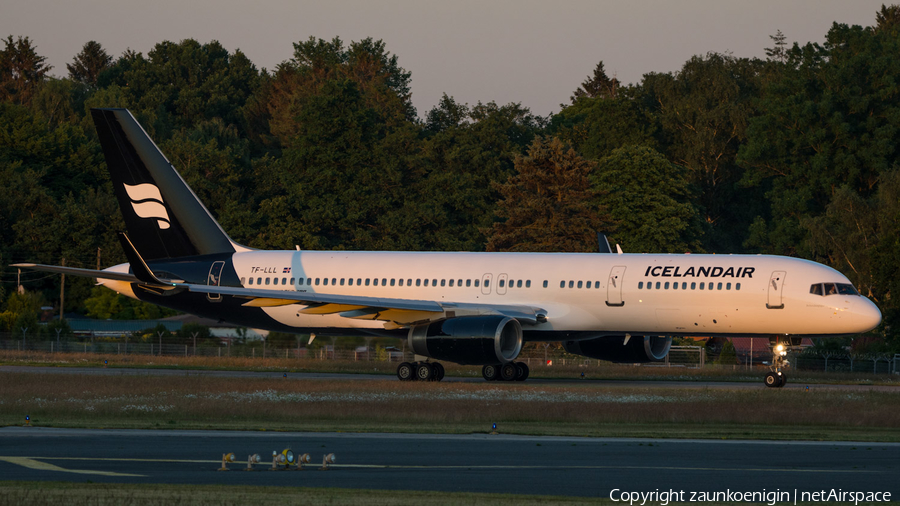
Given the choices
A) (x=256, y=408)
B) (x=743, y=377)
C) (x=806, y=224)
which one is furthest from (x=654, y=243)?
(x=256, y=408)

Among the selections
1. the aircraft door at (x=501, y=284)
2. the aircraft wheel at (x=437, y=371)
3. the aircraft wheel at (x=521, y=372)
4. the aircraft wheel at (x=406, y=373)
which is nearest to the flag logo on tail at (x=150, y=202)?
the aircraft wheel at (x=406, y=373)

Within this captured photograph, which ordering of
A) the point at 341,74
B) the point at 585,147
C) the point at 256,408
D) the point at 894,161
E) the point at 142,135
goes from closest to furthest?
the point at 256,408 → the point at 142,135 → the point at 894,161 → the point at 585,147 → the point at 341,74

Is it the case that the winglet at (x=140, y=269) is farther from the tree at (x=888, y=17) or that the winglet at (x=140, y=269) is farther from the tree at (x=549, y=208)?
the tree at (x=888, y=17)

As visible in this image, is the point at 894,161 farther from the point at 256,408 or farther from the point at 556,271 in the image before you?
the point at 256,408

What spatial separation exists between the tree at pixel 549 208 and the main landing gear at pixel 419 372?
36349 millimetres

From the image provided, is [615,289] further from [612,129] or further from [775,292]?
[612,129]

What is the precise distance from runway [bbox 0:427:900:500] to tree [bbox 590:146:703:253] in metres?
59.8

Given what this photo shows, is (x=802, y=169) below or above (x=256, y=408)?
above

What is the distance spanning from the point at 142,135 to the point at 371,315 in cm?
1146

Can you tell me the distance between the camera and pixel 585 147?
343 feet

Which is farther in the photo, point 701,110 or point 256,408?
point 701,110

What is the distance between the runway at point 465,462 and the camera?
1488 cm

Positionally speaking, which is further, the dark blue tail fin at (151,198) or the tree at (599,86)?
the tree at (599,86)

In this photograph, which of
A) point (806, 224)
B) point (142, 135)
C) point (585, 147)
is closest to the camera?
point (142, 135)
